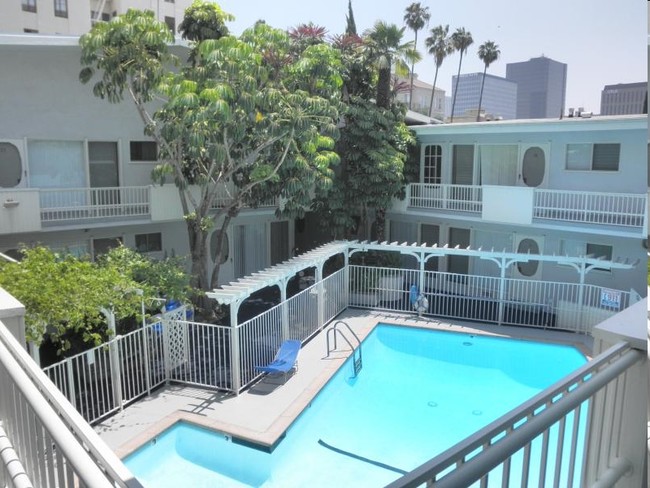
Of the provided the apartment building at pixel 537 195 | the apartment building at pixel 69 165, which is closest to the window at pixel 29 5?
the apartment building at pixel 69 165

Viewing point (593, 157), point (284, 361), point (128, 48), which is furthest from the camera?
point (593, 157)

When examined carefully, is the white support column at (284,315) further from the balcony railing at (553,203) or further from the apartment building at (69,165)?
the balcony railing at (553,203)

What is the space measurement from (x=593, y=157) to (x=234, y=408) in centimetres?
1233

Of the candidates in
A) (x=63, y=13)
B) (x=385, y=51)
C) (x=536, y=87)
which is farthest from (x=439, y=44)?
(x=385, y=51)

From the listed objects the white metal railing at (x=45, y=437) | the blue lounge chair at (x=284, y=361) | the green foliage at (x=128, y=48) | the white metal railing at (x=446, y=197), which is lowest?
the blue lounge chair at (x=284, y=361)

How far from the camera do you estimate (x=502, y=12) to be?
8.07 meters

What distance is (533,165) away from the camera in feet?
55.7

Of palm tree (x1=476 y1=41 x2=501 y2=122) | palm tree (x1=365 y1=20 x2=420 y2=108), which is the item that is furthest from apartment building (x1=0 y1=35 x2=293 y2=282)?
palm tree (x1=476 y1=41 x2=501 y2=122)

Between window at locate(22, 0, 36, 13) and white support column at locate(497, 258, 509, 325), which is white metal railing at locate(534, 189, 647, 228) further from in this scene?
window at locate(22, 0, 36, 13)

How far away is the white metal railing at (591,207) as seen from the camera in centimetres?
1432

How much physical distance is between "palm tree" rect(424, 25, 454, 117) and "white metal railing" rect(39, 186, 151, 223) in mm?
31988

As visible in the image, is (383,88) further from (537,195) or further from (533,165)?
(537,195)

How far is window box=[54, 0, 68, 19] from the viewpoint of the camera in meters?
34.6

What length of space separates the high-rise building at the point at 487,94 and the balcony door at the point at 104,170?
21.6 m
